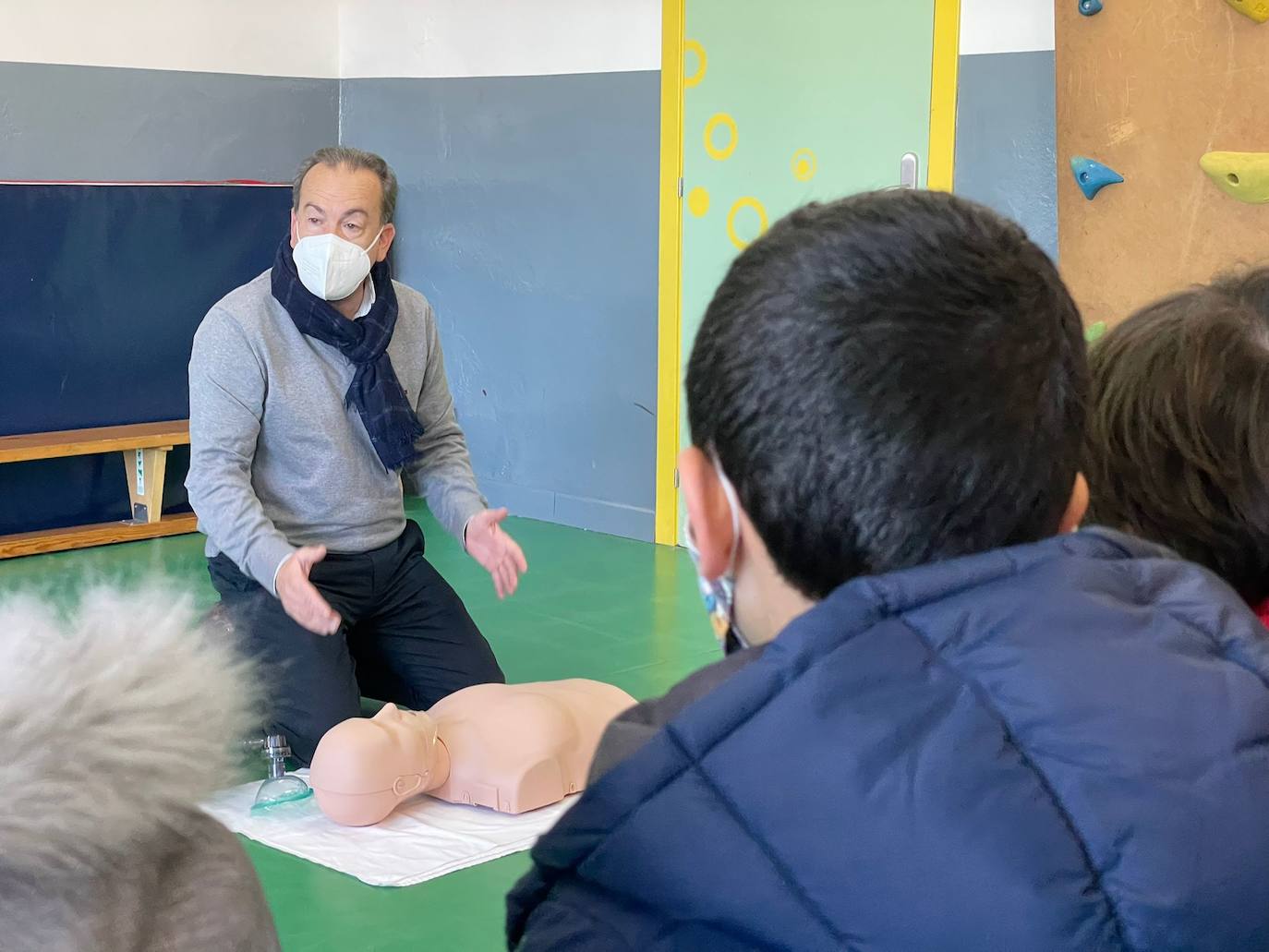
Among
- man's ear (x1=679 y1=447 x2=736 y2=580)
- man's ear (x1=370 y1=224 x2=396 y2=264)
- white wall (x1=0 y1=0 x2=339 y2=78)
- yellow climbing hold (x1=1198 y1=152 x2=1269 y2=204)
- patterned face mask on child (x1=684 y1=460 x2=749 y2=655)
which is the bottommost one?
patterned face mask on child (x1=684 y1=460 x2=749 y2=655)

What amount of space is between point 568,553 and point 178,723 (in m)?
4.46

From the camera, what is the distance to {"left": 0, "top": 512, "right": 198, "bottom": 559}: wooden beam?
5.17 meters

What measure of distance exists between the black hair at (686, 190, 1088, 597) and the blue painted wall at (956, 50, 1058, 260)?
3.45 meters

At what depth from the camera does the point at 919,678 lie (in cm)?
78

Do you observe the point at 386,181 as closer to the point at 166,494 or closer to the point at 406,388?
the point at 406,388

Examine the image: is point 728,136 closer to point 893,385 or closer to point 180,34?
point 180,34

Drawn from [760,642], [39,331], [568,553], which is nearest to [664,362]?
[568,553]

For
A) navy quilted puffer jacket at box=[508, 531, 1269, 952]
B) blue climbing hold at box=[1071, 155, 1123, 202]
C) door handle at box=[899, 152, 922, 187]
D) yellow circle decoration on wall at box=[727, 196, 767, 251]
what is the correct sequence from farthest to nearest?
1. yellow circle decoration on wall at box=[727, 196, 767, 251]
2. door handle at box=[899, 152, 922, 187]
3. blue climbing hold at box=[1071, 155, 1123, 202]
4. navy quilted puffer jacket at box=[508, 531, 1269, 952]

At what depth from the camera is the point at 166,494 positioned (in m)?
5.74

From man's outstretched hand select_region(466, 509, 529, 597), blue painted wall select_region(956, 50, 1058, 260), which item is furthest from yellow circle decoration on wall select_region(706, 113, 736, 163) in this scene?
man's outstretched hand select_region(466, 509, 529, 597)

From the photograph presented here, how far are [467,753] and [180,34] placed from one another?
13.1 feet

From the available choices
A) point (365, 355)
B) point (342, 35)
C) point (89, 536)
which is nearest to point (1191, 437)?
point (365, 355)

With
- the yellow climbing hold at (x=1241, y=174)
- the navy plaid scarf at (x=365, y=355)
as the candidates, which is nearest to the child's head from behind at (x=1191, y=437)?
the navy plaid scarf at (x=365, y=355)

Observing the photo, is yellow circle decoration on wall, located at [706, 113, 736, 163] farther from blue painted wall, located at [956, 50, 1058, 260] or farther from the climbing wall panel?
the climbing wall panel
